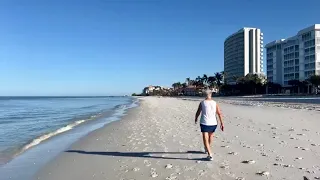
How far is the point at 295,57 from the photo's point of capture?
137 m

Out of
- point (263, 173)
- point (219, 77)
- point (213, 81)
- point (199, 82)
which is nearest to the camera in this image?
point (263, 173)

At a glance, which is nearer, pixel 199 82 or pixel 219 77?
pixel 219 77

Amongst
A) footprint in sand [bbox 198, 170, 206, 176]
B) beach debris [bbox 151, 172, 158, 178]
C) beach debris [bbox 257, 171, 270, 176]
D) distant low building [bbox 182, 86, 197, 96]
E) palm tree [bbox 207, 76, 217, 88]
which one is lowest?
beach debris [bbox 151, 172, 158, 178]

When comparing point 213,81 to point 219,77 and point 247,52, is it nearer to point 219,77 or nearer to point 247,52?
point 219,77

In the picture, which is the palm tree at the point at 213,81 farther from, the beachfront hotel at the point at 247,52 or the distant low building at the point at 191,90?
the beachfront hotel at the point at 247,52

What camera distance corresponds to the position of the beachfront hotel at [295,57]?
124938 mm

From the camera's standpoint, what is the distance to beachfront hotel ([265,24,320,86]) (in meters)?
125

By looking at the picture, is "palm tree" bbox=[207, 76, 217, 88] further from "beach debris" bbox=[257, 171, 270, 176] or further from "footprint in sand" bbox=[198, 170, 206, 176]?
"beach debris" bbox=[257, 171, 270, 176]

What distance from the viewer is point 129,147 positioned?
33.8 ft

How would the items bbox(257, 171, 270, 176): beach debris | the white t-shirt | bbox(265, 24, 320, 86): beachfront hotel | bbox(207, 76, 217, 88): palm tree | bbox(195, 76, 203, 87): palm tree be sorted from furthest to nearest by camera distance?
bbox(195, 76, 203, 87): palm tree, bbox(207, 76, 217, 88): palm tree, bbox(265, 24, 320, 86): beachfront hotel, the white t-shirt, bbox(257, 171, 270, 176): beach debris

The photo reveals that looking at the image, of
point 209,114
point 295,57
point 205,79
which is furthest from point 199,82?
point 209,114

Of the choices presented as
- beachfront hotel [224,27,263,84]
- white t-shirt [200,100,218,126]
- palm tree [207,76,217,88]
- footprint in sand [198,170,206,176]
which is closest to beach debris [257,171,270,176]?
footprint in sand [198,170,206,176]

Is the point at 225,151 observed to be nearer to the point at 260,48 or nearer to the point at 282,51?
the point at 282,51

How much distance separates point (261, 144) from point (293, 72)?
5459 inches
